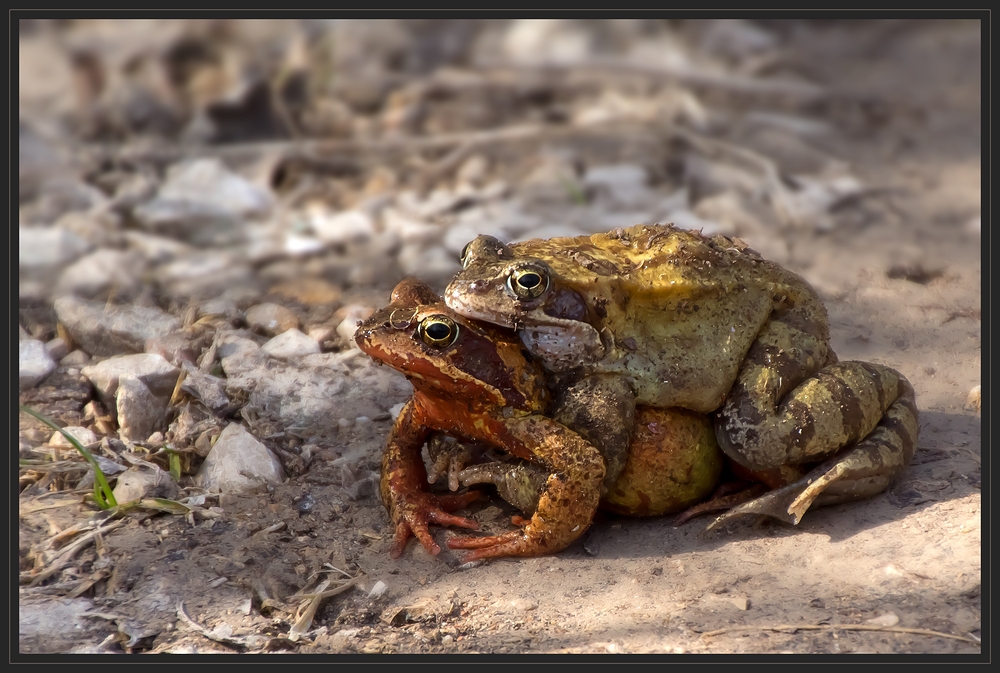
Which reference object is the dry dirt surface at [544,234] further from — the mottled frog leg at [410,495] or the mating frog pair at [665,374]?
the mating frog pair at [665,374]

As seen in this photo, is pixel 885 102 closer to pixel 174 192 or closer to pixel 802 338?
pixel 802 338

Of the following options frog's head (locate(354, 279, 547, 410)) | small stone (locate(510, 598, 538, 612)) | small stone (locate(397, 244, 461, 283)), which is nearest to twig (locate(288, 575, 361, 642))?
small stone (locate(510, 598, 538, 612))

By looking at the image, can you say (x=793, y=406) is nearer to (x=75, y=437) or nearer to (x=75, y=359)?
(x=75, y=437)

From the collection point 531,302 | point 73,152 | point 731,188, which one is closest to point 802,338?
point 531,302

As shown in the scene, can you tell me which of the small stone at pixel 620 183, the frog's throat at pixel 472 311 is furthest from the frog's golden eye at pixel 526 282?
the small stone at pixel 620 183

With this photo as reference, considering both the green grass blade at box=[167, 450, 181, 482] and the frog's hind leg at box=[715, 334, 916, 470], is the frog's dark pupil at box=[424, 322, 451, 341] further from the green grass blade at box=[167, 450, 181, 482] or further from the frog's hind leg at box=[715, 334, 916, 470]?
the green grass blade at box=[167, 450, 181, 482]

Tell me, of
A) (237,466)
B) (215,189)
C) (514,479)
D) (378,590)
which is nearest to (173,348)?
(237,466)
